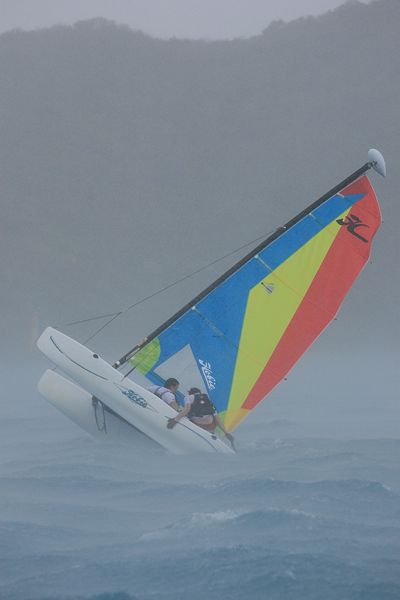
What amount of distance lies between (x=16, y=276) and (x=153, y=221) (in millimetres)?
13576

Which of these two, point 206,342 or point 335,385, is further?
point 335,385

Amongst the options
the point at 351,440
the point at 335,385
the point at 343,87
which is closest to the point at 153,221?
the point at 343,87

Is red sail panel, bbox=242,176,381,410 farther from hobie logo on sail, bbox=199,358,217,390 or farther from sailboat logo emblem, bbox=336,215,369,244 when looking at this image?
hobie logo on sail, bbox=199,358,217,390

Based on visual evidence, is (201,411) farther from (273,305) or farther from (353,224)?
(353,224)

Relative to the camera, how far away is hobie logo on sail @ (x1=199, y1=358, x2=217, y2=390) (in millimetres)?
9703

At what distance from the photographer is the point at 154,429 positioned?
8.91m

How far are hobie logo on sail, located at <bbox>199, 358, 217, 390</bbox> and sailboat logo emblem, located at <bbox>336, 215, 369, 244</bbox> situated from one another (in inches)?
87.7

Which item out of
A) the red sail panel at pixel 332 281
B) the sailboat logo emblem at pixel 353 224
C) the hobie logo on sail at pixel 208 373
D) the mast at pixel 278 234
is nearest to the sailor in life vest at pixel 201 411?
the hobie logo on sail at pixel 208 373

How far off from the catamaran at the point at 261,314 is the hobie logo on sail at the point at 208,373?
0.01 m

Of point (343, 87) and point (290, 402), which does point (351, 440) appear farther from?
point (343, 87)

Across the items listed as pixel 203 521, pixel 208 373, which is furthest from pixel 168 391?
pixel 203 521

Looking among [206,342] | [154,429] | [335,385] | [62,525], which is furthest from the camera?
[335,385]

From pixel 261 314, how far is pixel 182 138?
5992cm

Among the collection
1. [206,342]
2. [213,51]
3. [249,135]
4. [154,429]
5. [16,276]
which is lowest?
[154,429]
